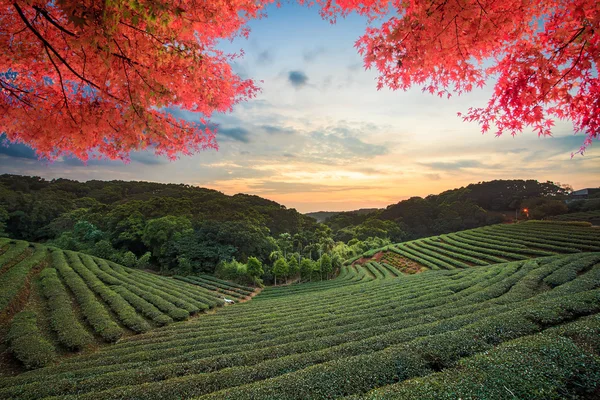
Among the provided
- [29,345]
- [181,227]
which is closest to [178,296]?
[29,345]

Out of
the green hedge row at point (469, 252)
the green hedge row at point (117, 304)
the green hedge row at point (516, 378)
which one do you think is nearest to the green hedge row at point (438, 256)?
the green hedge row at point (469, 252)

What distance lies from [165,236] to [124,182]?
35638 mm

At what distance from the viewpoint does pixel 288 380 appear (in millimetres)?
3598

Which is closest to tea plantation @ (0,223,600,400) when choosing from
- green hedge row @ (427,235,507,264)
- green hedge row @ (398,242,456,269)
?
green hedge row @ (427,235,507,264)

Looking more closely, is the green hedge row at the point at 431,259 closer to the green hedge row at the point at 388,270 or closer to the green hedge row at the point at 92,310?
the green hedge row at the point at 388,270

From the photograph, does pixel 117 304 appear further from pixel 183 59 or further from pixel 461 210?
pixel 461 210

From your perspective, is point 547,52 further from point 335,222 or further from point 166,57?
point 335,222

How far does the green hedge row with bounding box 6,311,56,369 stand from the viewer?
7.76 metres

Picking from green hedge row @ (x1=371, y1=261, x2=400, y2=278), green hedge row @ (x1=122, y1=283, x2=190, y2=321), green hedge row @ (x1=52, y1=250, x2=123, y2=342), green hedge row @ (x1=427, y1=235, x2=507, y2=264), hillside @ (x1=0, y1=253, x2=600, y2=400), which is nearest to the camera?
hillside @ (x1=0, y1=253, x2=600, y2=400)

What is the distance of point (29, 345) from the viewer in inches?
325

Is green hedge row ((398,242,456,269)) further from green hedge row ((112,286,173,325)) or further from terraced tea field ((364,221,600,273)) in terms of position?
green hedge row ((112,286,173,325))

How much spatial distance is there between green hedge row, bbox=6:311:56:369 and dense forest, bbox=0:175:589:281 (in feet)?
71.9

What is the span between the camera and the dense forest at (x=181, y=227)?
34.0 m

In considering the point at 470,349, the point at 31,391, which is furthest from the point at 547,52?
the point at 31,391
